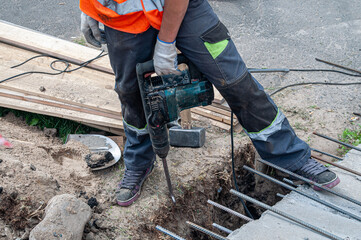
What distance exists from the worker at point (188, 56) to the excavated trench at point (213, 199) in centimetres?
67

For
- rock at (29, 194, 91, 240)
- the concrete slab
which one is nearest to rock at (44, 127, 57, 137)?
rock at (29, 194, 91, 240)

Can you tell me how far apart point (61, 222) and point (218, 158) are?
5.02 feet

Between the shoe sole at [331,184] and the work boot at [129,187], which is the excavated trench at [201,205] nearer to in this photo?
the work boot at [129,187]

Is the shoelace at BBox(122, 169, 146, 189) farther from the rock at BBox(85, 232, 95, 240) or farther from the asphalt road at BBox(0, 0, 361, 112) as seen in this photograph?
the asphalt road at BBox(0, 0, 361, 112)

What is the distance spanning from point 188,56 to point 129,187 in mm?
1178

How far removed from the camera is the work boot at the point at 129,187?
9.41ft

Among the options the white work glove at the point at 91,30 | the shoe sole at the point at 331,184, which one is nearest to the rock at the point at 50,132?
the white work glove at the point at 91,30

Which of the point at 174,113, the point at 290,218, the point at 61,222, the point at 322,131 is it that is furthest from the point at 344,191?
the point at 61,222

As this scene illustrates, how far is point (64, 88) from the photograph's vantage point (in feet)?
11.9

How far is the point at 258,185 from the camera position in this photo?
11.8ft

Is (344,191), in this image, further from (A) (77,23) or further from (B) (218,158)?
(A) (77,23)

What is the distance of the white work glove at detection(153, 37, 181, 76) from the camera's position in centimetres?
223

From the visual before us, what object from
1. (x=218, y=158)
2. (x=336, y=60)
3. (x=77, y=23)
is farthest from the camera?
(x=77, y=23)

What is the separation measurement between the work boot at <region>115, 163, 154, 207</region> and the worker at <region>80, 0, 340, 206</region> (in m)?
0.34
